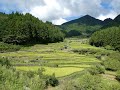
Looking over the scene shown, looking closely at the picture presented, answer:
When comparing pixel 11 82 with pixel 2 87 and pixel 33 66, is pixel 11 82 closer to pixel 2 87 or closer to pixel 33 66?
pixel 2 87

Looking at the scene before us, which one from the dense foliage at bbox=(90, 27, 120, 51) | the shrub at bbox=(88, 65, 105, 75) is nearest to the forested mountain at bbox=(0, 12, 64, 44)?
the dense foliage at bbox=(90, 27, 120, 51)

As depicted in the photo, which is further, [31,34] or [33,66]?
[31,34]

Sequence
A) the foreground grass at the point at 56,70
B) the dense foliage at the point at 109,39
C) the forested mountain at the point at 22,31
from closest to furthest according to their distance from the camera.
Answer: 1. the foreground grass at the point at 56,70
2. the forested mountain at the point at 22,31
3. the dense foliage at the point at 109,39

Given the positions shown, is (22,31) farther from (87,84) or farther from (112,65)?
(87,84)

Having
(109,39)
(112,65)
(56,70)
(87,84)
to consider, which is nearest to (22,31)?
(109,39)

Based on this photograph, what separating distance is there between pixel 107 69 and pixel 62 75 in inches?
765

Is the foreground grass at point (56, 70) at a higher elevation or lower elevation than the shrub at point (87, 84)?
higher

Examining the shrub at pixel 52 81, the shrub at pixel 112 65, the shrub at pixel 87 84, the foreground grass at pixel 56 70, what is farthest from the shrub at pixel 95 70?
the shrub at pixel 52 81

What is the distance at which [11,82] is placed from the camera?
38.0 metres

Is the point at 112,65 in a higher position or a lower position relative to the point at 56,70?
higher

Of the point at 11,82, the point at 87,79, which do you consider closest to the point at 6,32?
the point at 87,79

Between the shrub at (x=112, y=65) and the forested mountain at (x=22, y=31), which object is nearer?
the shrub at (x=112, y=65)

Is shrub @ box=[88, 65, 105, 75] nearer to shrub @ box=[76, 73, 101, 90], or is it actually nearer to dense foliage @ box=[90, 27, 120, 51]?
shrub @ box=[76, 73, 101, 90]

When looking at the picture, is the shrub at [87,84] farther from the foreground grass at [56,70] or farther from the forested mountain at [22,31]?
the forested mountain at [22,31]
